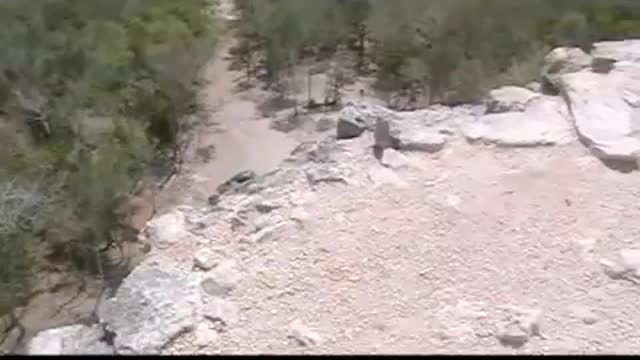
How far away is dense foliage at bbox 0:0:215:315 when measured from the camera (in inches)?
407

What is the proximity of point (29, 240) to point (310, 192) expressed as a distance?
361 centimetres

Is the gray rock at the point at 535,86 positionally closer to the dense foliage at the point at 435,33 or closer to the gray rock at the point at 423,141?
the dense foliage at the point at 435,33

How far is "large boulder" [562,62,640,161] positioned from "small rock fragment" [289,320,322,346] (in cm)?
312

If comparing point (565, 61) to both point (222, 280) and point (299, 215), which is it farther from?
point (222, 280)

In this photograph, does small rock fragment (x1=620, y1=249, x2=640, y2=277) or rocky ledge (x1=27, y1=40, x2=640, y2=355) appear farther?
small rock fragment (x1=620, y1=249, x2=640, y2=277)

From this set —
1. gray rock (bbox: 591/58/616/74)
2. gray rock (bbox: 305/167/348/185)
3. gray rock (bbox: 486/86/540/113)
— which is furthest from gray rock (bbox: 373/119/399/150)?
gray rock (bbox: 591/58/616/74)

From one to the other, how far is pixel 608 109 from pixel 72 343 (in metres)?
5.14

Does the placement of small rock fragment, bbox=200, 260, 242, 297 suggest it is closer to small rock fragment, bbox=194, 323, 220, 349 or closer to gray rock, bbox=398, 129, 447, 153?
small rock fragment, bbox=194, 323, 220, 349

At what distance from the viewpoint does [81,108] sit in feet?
42.9

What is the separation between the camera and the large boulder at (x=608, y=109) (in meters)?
8.03

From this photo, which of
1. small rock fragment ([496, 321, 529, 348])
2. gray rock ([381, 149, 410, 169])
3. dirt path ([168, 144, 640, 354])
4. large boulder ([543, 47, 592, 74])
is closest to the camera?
small rock fragment ([496, 321, 529, 348])

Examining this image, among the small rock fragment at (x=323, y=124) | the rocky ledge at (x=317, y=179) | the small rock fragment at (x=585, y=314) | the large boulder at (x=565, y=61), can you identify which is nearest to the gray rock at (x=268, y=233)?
the rocky ledge at (x=317, y=179)

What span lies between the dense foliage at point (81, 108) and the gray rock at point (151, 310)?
2.87m

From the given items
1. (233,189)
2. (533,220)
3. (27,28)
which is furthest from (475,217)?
(27,28)
